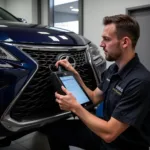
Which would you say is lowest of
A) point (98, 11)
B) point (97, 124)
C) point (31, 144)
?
point (31, 144)

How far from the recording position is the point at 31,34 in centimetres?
153

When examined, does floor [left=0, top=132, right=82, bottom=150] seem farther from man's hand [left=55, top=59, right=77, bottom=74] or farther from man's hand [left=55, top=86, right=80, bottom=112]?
man's hand [left=55, top=86, right=80, bottom=112]

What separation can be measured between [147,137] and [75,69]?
0.65 meters

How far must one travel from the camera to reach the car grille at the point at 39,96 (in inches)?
56.7

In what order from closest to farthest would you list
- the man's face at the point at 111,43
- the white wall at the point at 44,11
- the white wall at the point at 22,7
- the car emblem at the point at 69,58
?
1. the man's face at the point at 111,43
2. the car emblem at the point at 69,58
3. the white wall at the point at 44,11
4. the white wall at the point at 22,7

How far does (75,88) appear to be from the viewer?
1.53 m

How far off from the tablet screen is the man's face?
0.28 metres

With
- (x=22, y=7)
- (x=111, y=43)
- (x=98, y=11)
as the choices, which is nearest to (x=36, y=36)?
(x=111, y=43)

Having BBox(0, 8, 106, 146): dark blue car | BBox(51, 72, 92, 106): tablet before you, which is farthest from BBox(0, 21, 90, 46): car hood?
BBox(51, 72, 92, 106): tablet

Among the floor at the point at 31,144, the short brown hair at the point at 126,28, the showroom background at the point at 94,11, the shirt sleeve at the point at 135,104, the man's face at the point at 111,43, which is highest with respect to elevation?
the showroom background at the point at 94,11

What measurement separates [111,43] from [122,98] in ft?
0.98

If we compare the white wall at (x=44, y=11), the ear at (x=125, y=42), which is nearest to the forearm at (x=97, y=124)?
the ear at (x=125, y=42)

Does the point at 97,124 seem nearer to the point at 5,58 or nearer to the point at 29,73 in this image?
the point at 29,73

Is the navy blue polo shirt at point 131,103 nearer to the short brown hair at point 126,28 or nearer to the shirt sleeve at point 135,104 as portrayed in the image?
the shirt sleeve at point 135,104
